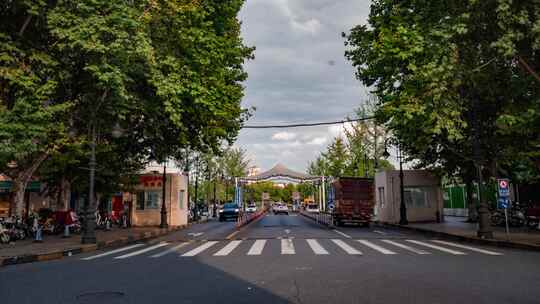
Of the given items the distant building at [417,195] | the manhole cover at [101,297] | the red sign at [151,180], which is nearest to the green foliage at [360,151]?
the distant building at [417,195]

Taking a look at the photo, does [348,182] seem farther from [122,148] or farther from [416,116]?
[122,148]

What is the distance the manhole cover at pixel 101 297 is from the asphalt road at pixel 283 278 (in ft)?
0.06

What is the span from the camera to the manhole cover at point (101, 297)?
7008 mm

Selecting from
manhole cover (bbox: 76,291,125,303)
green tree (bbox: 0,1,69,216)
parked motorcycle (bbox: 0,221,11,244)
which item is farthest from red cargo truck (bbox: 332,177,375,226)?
manhole cover (bbox: 76,291,125,303)

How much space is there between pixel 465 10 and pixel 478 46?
1.82 metres

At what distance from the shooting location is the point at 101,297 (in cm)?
729

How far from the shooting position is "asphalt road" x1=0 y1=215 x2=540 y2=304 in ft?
23.5

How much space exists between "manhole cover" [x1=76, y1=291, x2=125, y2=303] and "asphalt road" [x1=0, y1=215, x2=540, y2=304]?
0.06ft

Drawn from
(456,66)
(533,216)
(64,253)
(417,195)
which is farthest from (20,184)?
(417,195)

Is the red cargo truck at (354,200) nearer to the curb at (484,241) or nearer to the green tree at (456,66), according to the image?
the curb at (484,241)

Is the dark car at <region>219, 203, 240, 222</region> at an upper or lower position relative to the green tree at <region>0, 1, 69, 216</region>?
lower

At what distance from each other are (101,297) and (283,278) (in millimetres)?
3452

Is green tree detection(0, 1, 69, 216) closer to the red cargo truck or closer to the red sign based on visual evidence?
the red sign

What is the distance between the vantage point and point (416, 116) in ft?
59.8
